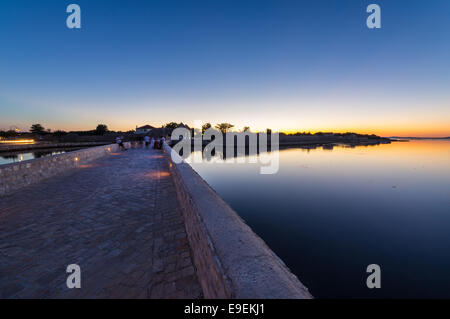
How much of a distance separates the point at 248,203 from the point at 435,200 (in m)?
11.3

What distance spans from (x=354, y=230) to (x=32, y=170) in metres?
12.1

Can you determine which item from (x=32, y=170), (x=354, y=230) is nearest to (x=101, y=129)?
(x=32, y=170)

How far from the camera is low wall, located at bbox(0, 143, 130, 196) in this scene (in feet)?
16.6

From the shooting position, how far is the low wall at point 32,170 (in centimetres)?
505

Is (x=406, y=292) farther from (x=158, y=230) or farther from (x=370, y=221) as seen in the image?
(x=158, y=230)

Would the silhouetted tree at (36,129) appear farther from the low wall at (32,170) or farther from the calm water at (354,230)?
the calm water at (354,230)

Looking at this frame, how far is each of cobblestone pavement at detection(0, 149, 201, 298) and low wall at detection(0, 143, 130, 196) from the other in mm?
522

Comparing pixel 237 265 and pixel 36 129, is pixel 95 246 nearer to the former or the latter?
pixel 237 265

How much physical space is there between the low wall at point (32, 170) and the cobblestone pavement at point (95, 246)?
522 millimetres

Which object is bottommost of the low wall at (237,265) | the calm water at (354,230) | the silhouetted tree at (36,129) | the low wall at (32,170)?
the calm water at (354,230)

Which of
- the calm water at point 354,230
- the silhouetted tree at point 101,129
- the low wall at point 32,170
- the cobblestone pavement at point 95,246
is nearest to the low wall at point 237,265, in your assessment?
the cobblestone pavement at point 95,246

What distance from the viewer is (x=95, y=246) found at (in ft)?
9.11

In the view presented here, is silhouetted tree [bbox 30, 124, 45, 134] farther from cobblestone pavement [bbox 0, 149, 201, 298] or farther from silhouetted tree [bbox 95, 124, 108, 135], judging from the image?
cobblestone pavement [bbox 0, 149, 201, 298]
